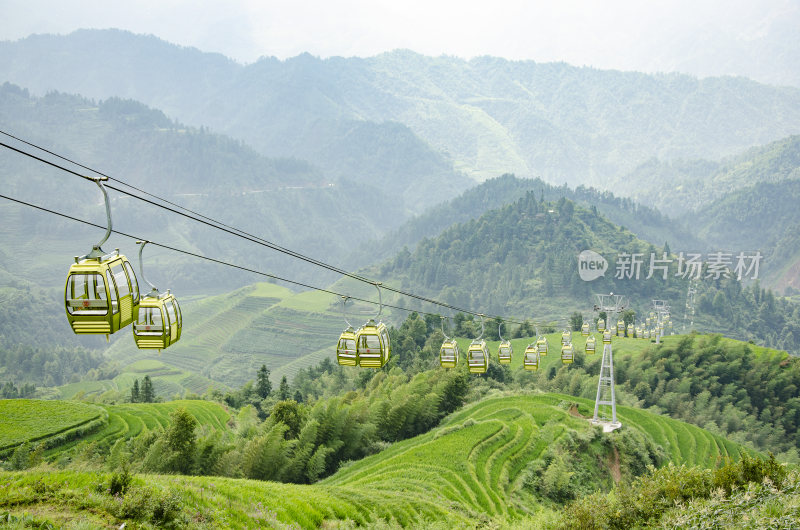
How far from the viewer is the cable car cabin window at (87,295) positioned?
8.83 m

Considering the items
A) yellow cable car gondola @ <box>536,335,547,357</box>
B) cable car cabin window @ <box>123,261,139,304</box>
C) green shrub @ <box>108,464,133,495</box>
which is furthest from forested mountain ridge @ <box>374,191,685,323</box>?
cable car cabin window @ <box>123,261,139,304</box>

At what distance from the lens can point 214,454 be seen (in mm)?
29266

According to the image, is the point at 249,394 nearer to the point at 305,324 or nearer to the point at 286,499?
the point at 286,499

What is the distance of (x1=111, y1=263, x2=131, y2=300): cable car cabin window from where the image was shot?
920 cm

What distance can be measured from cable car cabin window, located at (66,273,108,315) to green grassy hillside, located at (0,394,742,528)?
5593mm

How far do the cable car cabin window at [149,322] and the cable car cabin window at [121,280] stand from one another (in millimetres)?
1031

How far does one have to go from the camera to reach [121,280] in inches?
368

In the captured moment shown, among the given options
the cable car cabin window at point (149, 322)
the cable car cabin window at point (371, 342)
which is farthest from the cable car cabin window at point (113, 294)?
the cable car cabin window at point (371, 342)

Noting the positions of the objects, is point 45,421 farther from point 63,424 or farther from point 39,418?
point 63,424

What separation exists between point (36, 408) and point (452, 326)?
257 feet

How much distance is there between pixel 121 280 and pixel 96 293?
1.58 ft

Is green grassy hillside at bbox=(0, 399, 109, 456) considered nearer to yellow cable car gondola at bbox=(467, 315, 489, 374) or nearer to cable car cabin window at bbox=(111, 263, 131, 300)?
yellow cable car gondola at bbox=(467, 315, 489, 374)

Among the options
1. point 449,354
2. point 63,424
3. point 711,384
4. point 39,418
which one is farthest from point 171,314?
point 711,384

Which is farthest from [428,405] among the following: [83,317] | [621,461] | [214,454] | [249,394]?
[83,317]
